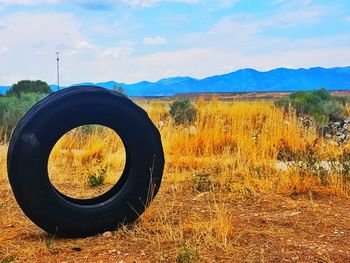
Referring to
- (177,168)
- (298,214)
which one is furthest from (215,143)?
(298,214)

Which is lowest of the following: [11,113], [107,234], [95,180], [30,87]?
[107,234]

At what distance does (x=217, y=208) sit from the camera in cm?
495

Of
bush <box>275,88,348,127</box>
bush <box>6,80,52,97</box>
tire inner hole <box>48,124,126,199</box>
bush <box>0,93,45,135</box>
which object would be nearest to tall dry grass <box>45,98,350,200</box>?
tire inner hole <box>48,124,126,199</box>

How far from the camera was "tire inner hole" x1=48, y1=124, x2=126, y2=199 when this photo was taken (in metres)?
7.19

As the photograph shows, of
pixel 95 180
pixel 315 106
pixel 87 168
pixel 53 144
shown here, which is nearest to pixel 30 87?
pixel 315 106

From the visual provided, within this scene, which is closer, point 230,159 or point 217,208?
point 217,208

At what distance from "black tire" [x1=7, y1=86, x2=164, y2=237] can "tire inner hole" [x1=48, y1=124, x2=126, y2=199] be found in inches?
65.2

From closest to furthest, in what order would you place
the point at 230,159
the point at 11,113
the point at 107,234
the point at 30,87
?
1. the point at 107,234
2. the point at 230,159
3. the point at 11,113
4. the point at 30,87

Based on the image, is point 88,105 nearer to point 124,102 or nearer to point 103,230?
point 124,102

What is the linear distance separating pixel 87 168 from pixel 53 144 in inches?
128

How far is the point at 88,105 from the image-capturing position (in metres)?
4.85

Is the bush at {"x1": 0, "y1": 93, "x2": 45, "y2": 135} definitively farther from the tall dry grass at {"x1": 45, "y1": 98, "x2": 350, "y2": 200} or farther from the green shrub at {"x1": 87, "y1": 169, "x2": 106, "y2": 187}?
the green shrub at {"x1": 87, "y1": 169, "x2": 106, "y2": 187}

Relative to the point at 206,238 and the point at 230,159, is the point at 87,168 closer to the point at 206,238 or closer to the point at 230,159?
the point at 230,159

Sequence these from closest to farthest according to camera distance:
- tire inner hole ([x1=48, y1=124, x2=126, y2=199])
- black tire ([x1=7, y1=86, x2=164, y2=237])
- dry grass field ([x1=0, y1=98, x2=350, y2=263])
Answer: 1. dry grass field ([x1=0, y1=98, x2=350, y2=263])
2. black tire ([x1=7, y1=86, x2=164, y2=237])
3. tire inner hole ([x1=48, y1=124, x2=126, y2=199])
